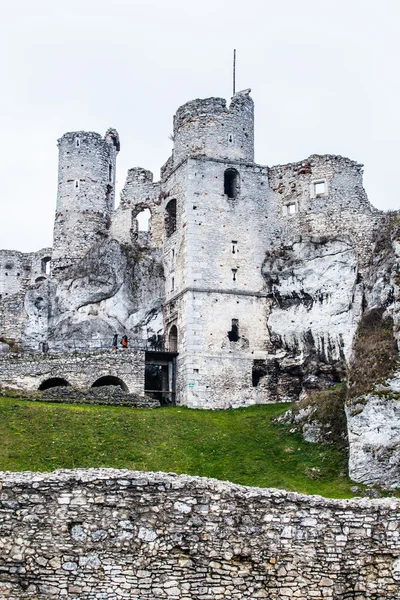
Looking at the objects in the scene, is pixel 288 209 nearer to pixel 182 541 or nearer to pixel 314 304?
pixel 314 304

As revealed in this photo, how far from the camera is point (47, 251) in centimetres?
6228

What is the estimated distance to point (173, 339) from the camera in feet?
155

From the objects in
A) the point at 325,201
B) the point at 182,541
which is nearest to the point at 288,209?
the point at 325,201

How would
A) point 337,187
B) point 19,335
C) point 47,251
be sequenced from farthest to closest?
point 47,251 < point 19,335 < point 337,187

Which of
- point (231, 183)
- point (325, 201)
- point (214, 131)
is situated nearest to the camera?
point (325, 201)

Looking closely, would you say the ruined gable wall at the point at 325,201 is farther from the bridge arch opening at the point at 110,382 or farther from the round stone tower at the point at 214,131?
the bridge arch opening at the point at 110,382

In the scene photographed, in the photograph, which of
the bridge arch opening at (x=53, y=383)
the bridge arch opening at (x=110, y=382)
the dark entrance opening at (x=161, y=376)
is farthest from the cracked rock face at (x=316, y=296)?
the bridge arch opening at (x=53, y=383)

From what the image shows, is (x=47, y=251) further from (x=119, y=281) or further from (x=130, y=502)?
(x=130, y=502)

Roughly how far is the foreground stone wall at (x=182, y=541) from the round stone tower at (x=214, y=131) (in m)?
31.9

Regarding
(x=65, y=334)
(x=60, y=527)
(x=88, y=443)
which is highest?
(x=65, y=334)

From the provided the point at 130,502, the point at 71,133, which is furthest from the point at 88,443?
the point at 71,133

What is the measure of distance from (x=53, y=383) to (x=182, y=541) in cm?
2675

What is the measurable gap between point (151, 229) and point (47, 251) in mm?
12176

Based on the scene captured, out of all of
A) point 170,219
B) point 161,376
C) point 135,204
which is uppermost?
point 135,204
